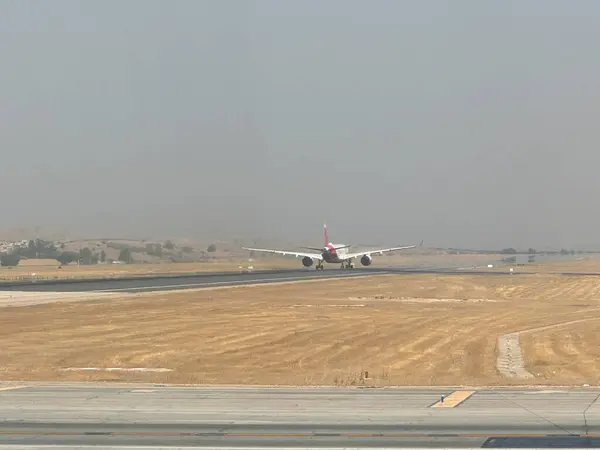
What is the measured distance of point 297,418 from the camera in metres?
27.0

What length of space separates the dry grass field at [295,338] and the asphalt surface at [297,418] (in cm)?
642

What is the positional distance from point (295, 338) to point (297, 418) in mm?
29557

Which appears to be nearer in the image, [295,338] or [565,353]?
[565,353]

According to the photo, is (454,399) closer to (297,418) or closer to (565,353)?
(297,418)

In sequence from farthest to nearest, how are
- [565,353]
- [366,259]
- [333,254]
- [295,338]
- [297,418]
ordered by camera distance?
1. [366,259]
2. [333,254]
3. [295,338]
4. [565,353]
5. [297,418]

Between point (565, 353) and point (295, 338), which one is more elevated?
point (295, 338)

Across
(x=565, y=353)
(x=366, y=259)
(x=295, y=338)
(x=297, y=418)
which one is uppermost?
(x=366, y=259)

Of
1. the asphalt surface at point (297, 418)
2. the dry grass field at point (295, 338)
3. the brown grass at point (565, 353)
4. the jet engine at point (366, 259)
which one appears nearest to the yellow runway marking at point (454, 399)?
the asphalt surface at point (297, 418)

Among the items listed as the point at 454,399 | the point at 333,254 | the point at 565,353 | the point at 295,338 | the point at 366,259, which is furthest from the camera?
the point at 366,259

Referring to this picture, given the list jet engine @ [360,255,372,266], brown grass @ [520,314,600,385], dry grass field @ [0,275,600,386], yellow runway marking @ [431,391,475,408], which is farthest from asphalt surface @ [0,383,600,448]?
jet engine @ [360,255,372,266]

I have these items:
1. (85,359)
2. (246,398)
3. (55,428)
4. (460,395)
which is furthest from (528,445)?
(85,359)

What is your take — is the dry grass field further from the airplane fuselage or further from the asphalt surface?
the airplane fuselage

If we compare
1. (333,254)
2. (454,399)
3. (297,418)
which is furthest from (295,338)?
(333,254)

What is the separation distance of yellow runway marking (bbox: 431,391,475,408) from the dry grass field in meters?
5.35
